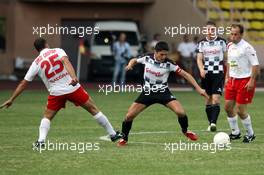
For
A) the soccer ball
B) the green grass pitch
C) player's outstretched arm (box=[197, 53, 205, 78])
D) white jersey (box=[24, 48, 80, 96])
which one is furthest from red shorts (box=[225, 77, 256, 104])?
white jersey (box=[24, 48, 80, 96])

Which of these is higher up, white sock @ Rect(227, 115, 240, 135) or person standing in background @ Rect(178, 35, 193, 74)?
white sock @ Rect(227, 115, 240, 135)

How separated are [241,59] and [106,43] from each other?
80.8 ft

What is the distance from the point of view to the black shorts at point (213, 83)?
814 inches

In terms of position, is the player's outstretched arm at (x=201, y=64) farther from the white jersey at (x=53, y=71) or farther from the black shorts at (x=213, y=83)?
the white jersey at (x=53, y=71)

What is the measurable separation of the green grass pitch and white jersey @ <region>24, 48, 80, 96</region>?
1121mm

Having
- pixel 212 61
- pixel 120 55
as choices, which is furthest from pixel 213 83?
pixel 120 55

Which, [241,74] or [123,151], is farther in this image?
[241,74]

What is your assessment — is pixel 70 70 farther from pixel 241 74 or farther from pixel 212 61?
pixel 212 61

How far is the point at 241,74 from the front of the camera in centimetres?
1784

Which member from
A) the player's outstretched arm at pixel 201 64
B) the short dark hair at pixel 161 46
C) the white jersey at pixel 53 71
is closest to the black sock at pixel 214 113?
the player's outstretched arm at pixel 201 64

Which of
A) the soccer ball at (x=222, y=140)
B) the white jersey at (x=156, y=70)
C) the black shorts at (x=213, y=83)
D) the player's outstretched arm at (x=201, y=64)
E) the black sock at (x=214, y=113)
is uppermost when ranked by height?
the white jersey at (x=156, y=70)

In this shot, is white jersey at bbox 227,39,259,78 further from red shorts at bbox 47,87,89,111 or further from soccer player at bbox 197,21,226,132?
red shorts at bbox 47,87,89,111

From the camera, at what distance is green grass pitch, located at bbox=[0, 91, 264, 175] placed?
553 inches

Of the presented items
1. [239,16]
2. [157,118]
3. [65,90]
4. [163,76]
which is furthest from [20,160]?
[239,16]
